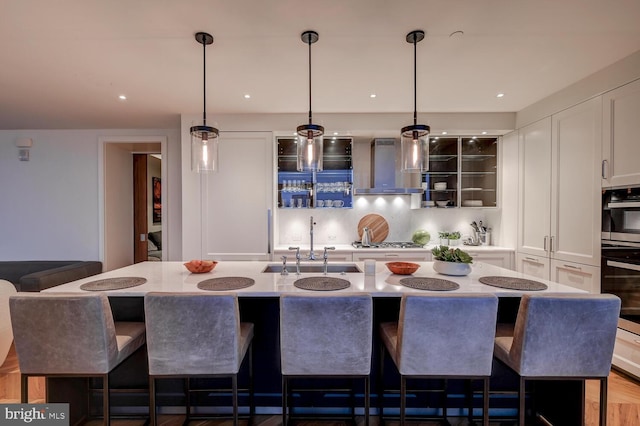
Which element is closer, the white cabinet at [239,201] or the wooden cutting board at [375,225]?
the white cabinet at [239,201]

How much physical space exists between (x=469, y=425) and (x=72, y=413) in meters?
2.50

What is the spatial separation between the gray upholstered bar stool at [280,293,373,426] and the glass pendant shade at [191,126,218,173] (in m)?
1.22

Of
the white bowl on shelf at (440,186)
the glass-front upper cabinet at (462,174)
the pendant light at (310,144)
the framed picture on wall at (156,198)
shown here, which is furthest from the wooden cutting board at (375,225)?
the framed picture on wall at (156,198)

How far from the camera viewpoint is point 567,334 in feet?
4.55

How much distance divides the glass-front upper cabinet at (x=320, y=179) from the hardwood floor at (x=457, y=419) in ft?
7.95

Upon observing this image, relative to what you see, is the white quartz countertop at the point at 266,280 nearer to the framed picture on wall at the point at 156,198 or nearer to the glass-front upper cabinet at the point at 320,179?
the glass-front upper cabinet at the point at 320,179

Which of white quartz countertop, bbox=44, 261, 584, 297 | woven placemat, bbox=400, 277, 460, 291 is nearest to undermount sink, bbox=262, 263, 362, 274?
white quartz countertop, bbox=44, 261, 584, 297

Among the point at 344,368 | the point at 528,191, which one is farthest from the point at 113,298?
the point at 528,191

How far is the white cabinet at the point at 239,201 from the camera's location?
12.0 ft

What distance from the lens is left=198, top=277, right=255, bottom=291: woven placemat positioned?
1.74 m

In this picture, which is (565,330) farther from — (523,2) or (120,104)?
(120,104)

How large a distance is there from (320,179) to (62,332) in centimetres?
297

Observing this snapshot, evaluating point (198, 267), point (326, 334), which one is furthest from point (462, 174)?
point (198, 267)

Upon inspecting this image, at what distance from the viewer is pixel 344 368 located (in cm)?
146
